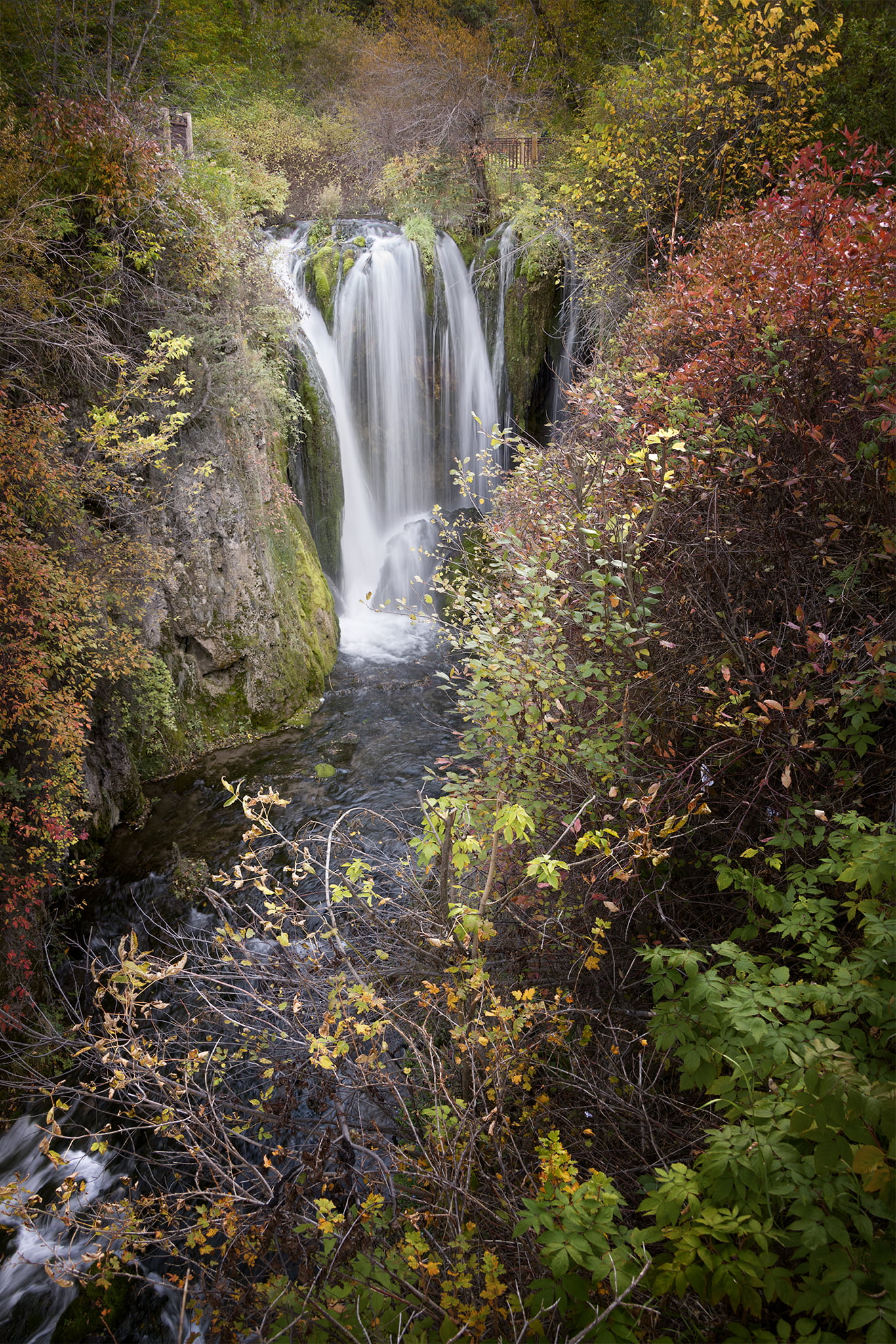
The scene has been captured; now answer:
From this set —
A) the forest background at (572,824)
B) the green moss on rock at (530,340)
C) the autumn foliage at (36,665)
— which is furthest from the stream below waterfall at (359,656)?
the autumn foliage at (36,665)

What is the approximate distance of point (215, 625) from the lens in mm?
8367

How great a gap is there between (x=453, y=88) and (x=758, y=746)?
18736 millimetres

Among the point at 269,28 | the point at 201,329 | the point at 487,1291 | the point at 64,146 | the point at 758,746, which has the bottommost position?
the point at 487,1291

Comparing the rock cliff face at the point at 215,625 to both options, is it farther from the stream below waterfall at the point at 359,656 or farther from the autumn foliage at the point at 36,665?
the autumn foliage at the point at 36,665

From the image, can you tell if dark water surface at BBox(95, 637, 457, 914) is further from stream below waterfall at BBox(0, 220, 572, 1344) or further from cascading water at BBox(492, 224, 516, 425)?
cascading water at BBox(492, 224, 516, 425)

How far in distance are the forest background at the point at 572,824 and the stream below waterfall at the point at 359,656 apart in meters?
0.34

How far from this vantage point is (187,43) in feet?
37.8

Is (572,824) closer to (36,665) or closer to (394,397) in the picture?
(36,665)

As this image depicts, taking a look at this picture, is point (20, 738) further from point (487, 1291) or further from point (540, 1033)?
point (487, 1291)

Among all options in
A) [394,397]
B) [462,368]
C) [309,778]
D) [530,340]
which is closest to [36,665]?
[309,778]

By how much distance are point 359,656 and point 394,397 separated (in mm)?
5396

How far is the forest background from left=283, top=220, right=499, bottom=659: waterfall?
460 centimetres

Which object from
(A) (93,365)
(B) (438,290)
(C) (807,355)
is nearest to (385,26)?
(B) (438,290)

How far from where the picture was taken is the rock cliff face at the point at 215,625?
23.1 feet
